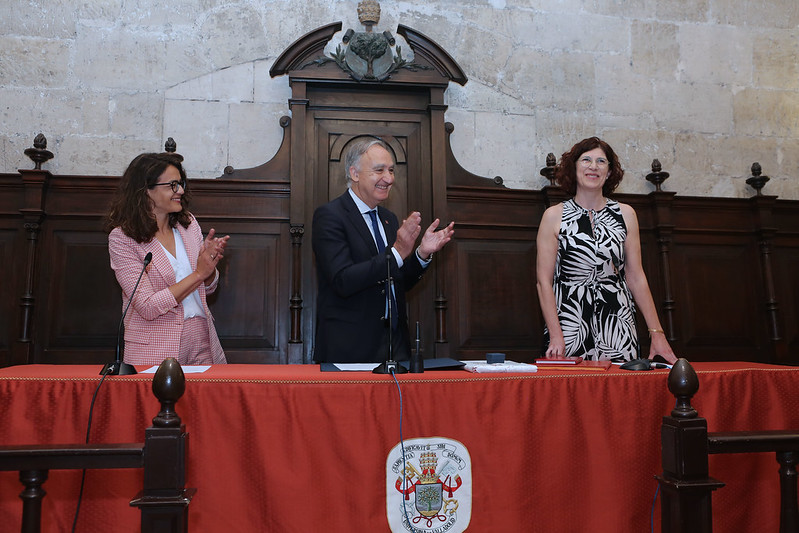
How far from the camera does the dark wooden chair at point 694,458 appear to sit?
1.53 m

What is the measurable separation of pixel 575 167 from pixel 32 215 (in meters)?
3.27

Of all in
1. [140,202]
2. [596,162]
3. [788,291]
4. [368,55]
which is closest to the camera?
[140,202]

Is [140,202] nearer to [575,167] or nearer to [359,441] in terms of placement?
[359,441]

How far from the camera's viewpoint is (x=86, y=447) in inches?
57.2

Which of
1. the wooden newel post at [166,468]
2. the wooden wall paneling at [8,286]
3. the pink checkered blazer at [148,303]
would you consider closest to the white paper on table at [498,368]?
the wooden newel post at [166,468]

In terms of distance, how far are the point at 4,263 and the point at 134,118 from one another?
4.06ft

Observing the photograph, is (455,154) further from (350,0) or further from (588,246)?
(588,246)

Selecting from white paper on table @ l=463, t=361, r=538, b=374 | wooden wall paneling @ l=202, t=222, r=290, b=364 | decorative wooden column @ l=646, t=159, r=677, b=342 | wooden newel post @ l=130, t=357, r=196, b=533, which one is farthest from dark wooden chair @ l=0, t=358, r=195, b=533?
decorative wooden column @ l=646, t=159, r=677, b=342

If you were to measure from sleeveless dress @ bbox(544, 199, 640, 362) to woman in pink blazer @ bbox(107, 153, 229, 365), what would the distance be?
1.45 metres

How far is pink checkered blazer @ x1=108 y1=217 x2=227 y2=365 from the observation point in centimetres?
241

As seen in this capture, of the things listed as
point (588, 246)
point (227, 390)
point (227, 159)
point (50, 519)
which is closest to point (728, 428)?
point (588, 246)

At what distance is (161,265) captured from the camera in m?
2.55

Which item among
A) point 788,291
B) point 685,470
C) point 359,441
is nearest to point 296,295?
point 359,441

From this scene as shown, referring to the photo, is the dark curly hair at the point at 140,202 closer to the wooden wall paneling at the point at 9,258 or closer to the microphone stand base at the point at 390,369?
the microphone stand base at the point at 390,369
